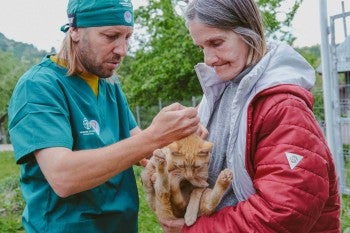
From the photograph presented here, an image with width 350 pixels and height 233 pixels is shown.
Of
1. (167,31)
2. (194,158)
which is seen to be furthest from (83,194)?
(167,31)

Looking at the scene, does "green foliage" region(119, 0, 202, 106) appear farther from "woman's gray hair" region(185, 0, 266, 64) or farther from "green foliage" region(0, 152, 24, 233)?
"woman's gray hair" region(185, 0, 266, 64)

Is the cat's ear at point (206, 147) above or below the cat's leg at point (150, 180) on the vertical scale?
above

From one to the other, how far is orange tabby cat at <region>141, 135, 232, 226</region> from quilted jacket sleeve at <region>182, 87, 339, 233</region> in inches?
13.8

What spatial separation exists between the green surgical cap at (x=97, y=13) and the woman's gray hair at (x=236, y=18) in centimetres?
75

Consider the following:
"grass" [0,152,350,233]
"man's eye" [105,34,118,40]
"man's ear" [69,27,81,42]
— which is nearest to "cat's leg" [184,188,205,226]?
"man's eye" [105,34,118,40]

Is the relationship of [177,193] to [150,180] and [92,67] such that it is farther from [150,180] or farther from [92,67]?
[92,67]

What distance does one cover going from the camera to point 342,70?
24.0ft

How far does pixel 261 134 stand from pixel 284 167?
0.21 m

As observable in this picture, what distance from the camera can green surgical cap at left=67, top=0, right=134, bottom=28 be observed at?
294 cm

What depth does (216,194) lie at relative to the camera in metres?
2.43

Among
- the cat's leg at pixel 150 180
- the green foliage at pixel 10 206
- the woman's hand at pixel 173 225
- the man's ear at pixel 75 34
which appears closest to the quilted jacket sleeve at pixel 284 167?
the woman's hand at pixel 173 225

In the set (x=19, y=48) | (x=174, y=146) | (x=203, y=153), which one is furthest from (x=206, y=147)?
(x=19, y=48)

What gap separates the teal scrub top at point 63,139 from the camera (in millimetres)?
2664

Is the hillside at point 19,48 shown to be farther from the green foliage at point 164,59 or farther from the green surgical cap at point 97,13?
the green surgical cap at point 97,13
